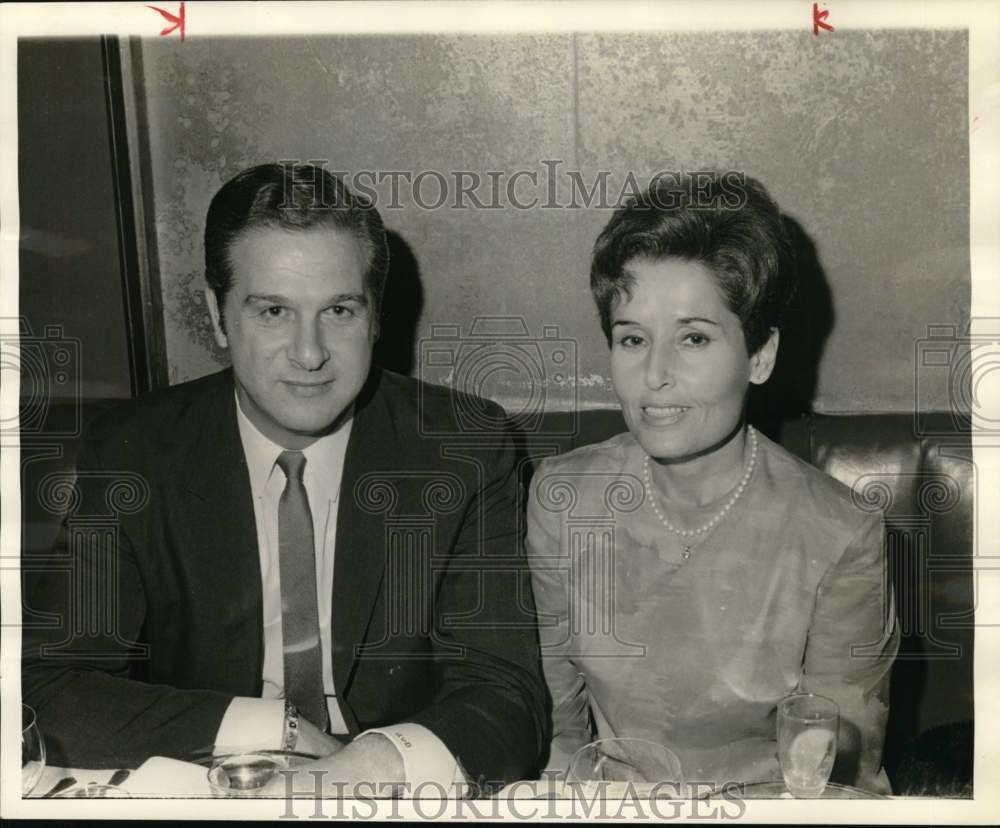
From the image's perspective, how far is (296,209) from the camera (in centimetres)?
153

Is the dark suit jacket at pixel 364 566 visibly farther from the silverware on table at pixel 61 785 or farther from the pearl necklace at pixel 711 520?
the pearl necklace at pixel 711 520

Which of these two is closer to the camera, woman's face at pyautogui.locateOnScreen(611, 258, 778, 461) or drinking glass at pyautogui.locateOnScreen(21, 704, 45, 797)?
woman's face at pyautogui.locateOnScreen(611, 258, 778, 461)

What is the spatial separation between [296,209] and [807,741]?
3.33 feet

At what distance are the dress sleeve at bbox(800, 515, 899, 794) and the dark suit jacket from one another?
0.40m

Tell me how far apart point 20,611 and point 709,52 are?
1.27m

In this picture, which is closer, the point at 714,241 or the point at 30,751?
the point at 714,241

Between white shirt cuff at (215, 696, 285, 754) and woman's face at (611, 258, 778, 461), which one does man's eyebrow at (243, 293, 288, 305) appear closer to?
woman's face at (611, 258, 778, 461)

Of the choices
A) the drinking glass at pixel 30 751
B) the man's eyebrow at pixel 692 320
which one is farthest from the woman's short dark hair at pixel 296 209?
the drinking glass at pixel 30 751

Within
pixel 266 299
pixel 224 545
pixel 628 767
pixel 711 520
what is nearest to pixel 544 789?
→ pixel 628 767

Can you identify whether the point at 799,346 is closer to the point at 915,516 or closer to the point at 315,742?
the point at 915,516

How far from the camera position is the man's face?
152 centimetres

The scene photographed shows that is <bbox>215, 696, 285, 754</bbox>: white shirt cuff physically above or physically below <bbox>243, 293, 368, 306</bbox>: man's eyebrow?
below

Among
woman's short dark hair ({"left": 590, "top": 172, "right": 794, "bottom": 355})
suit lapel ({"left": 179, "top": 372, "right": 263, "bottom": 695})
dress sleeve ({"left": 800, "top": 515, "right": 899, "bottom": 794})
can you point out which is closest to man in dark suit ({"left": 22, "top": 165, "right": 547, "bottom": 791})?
suit lapel ({"left": 179, "top": 372, "right": 263, "bottom": 695})

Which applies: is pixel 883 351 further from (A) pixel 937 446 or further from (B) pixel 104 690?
(B) pixel 104 690
